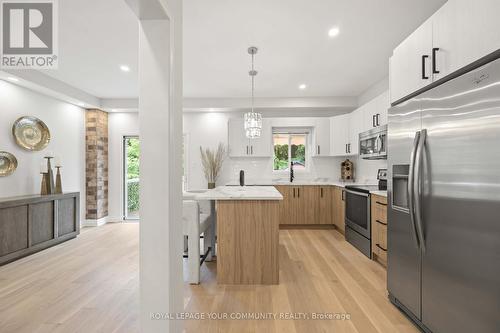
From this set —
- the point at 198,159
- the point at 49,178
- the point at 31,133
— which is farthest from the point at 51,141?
the point at 198,159

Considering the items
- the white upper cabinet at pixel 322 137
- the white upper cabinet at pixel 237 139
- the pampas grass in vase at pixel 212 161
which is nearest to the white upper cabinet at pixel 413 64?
the white upper cabinet at pixel 322 137

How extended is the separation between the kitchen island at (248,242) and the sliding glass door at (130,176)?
3890mm

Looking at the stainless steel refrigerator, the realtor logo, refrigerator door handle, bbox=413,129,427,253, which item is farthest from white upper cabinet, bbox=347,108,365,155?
the realtor logo

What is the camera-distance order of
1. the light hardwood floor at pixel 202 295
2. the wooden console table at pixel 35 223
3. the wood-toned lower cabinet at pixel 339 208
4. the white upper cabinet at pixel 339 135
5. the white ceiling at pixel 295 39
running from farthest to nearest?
the white upper cabinet at pixel 339 135, the wood-toned lower cabinet at pixel 339 208, the wooden console table at pixel 35 223, the white ceiling at pixel 295 39, the light hardwood floor at pixel 202 295

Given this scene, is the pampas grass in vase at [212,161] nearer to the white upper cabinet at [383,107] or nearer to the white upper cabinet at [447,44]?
the white upper cabinet at [383,107]

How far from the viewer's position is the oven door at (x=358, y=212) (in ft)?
11.5

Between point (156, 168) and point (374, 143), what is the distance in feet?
11.3

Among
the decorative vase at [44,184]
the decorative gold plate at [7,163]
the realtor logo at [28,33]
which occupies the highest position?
the realtor logo at [28,33]

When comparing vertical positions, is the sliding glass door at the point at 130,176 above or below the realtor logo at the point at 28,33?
below

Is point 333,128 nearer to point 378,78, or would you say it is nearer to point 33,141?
point 378,78

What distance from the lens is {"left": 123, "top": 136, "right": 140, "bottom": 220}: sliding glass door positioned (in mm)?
A: 5785

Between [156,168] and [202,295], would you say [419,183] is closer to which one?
[156,168]

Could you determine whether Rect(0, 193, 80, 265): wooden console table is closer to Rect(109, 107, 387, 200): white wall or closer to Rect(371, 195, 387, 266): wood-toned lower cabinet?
Rect(109, 107, 387, 200): white wall

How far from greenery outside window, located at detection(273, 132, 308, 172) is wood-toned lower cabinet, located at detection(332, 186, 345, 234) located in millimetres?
1153
